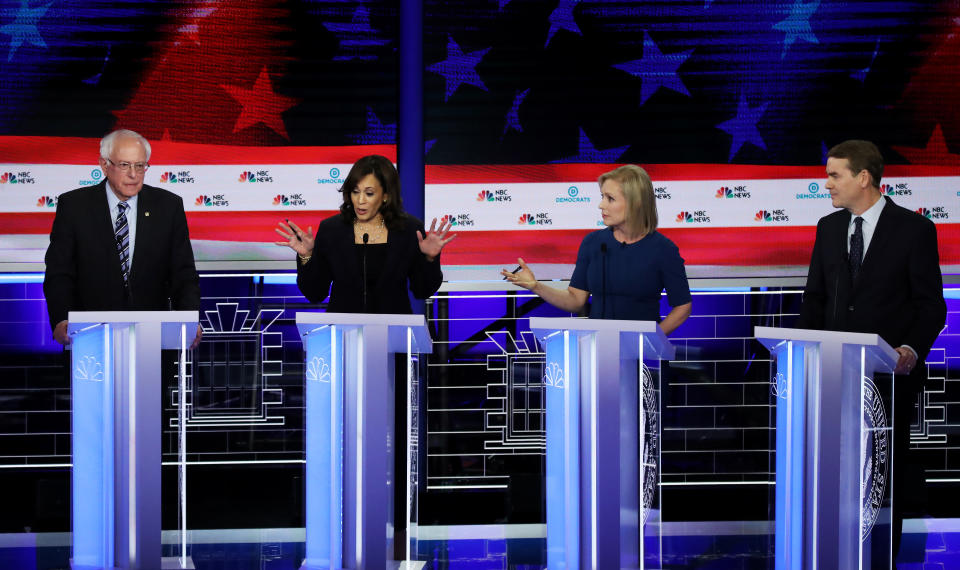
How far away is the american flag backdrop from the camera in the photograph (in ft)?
17.0

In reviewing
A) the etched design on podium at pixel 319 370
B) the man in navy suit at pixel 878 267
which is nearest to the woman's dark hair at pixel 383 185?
the etched design on podium at pixel 319 370

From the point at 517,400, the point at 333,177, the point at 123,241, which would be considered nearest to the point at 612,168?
the point at 517,400

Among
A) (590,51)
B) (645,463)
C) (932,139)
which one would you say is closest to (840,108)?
(932,139)

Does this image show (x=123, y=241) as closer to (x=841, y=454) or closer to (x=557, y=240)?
(x=557, y=240)

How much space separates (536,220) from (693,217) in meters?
0.80

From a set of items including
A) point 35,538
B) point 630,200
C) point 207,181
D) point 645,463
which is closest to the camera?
point 645,463

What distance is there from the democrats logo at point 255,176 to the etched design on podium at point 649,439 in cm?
275

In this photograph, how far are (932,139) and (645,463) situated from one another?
306 cm

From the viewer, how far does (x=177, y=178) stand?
518 cm

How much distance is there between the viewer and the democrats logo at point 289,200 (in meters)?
5.22

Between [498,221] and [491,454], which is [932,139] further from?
[491,454]

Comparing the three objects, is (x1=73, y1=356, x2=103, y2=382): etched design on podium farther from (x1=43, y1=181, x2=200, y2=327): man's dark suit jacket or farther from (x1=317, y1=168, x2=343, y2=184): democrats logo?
(x1=317, y1=168, x2=343, y2=184): democrats logo

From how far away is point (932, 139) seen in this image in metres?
5.24

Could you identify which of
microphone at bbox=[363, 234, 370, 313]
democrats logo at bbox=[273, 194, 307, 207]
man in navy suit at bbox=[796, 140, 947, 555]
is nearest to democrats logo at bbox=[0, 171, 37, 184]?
democrats logo at bbox=[273, 194, 307, 207]
